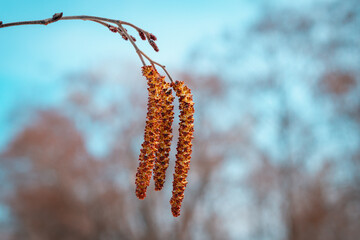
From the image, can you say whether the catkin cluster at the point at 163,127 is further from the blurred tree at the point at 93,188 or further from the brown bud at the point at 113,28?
the blurred tree at the point at 93,188

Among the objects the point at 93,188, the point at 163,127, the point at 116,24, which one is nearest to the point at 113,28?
the point at 116,24

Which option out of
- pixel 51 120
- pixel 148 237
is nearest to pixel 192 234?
pixel 148 237

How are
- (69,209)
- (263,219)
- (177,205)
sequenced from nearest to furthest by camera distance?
(177,205)
(69,209)
(263,219)

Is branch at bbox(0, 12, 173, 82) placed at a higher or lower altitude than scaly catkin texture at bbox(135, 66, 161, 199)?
higher

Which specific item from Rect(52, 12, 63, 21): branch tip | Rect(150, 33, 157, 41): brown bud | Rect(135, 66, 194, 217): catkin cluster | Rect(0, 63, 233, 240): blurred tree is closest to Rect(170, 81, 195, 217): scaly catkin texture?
Rect(135, 66, 194, 217): catkin cluster

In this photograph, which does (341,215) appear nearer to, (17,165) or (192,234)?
(192,234)

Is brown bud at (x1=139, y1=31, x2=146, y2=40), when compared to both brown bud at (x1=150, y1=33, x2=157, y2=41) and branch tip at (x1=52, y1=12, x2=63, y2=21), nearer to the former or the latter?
brown bud at (x1=150, y1=33, x2=157, y2=41)

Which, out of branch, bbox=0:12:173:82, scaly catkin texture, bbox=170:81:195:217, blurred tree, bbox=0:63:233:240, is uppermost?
blurred tree, bbox=0:63:233:240
